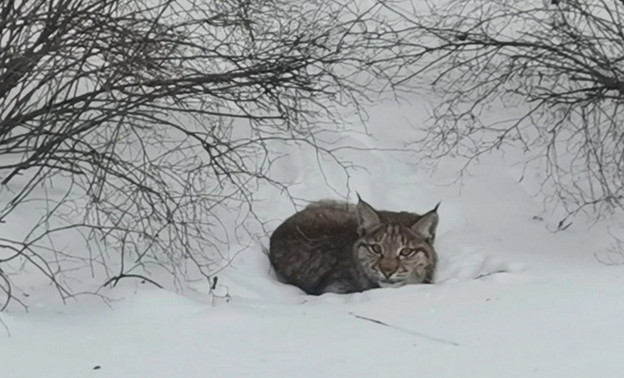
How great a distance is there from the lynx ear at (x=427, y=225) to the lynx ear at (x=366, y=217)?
10.5 inches

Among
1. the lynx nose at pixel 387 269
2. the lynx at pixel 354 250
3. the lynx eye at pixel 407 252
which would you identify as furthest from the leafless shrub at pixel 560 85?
the lynx nose at pixel 387 269

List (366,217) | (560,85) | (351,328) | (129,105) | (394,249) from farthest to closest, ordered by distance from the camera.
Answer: (560,85), (366,217), (394,249), (129,105), (351,328)

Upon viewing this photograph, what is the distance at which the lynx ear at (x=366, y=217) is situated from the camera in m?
8.11

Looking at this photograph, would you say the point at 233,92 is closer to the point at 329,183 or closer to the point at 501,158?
the point at 329,183

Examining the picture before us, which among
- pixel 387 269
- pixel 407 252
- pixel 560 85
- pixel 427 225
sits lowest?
pixel 387 269

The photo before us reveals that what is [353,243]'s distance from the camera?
8.29 metres

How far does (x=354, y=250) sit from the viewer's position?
8.19 metres

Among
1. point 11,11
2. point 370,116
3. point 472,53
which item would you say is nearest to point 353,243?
point 11,11

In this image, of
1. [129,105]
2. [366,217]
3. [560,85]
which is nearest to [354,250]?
[366,217]

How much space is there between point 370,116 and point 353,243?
11.6 feet

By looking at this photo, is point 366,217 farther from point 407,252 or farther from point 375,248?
point 407,252

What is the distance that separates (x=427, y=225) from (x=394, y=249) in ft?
1.15

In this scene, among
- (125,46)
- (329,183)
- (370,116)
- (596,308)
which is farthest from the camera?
(370,116)

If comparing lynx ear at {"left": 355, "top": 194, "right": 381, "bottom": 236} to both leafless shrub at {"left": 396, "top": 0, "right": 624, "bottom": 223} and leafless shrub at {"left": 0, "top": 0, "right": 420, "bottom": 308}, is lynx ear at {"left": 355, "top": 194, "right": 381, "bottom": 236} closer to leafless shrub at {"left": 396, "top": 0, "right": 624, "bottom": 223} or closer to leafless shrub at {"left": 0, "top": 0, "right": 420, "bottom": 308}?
leafless shrub at {"left": 0, "top": 0, "right": 420, "bottom": 308}
